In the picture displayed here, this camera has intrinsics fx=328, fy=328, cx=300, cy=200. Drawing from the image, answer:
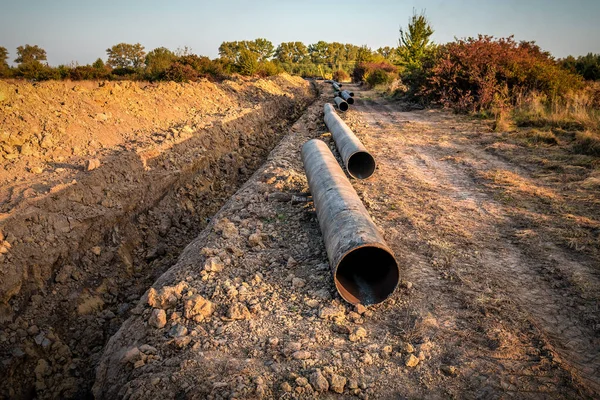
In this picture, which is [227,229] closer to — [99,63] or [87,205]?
[87,205]

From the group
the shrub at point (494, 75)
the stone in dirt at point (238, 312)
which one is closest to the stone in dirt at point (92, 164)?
the stone in dirt at point (238, 312)

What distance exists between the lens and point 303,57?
70.7m

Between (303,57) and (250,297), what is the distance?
74.1 metres

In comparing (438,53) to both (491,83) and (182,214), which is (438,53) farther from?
(182,214)

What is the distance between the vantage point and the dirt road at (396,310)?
2848 millimetres

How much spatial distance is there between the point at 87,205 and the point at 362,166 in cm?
540

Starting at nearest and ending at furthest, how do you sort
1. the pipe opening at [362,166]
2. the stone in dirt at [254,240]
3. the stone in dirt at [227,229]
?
the stone in dirt at [254,240] < the stone in dirt at [227,229] < the pipe opening at [362,166]

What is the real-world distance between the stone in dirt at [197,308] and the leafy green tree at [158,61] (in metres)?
13.0

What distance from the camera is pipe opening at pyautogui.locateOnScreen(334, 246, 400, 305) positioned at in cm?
374

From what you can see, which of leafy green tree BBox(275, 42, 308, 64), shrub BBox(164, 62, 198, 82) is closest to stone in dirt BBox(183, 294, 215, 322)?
shrub BBox(164, 62, 198, 82)

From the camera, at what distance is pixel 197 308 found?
3588 millimetres

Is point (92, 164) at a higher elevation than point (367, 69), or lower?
lower

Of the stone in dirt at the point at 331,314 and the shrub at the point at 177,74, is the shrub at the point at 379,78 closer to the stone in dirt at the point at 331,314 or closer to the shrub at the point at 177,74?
the shrub at the point at 177,74

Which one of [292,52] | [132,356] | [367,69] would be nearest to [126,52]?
[367,69]
